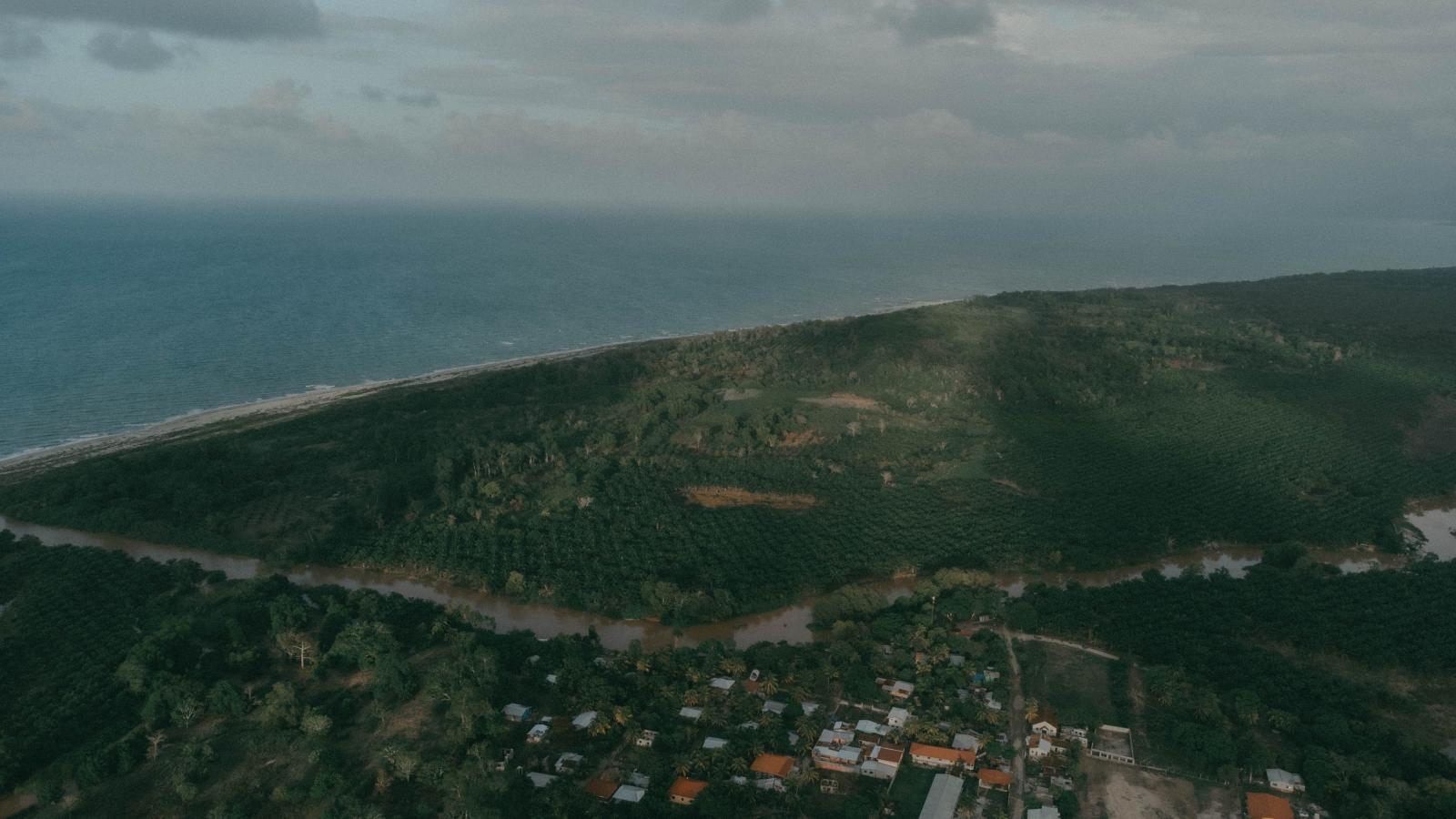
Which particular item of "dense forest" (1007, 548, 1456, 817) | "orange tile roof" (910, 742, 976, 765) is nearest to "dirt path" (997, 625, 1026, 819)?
"orange tile roof" (910, 742, 976, 765)

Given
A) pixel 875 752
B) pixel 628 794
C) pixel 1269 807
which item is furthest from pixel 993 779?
→ pixel 628 794

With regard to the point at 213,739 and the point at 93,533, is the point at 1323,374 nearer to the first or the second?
the point at 213,739

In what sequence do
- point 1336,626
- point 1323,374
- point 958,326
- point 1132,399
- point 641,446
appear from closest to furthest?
point 1336,626
point 641,446
point 1132,399
point 1323,374
point 958,326

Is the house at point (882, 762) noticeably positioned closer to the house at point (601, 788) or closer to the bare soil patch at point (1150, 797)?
the bare soil patch at point (1150, 797)

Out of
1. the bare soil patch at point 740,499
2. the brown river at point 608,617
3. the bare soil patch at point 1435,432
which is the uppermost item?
the bare soil patch at point 1435,432

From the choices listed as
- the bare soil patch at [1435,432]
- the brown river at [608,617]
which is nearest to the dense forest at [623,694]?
the brown river at [608,617]

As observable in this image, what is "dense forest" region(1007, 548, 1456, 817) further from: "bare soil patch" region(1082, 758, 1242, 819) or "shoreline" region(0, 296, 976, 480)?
"shoreline" region(0, 296, 976, 480)

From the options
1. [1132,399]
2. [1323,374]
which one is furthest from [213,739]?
[1323,374]
